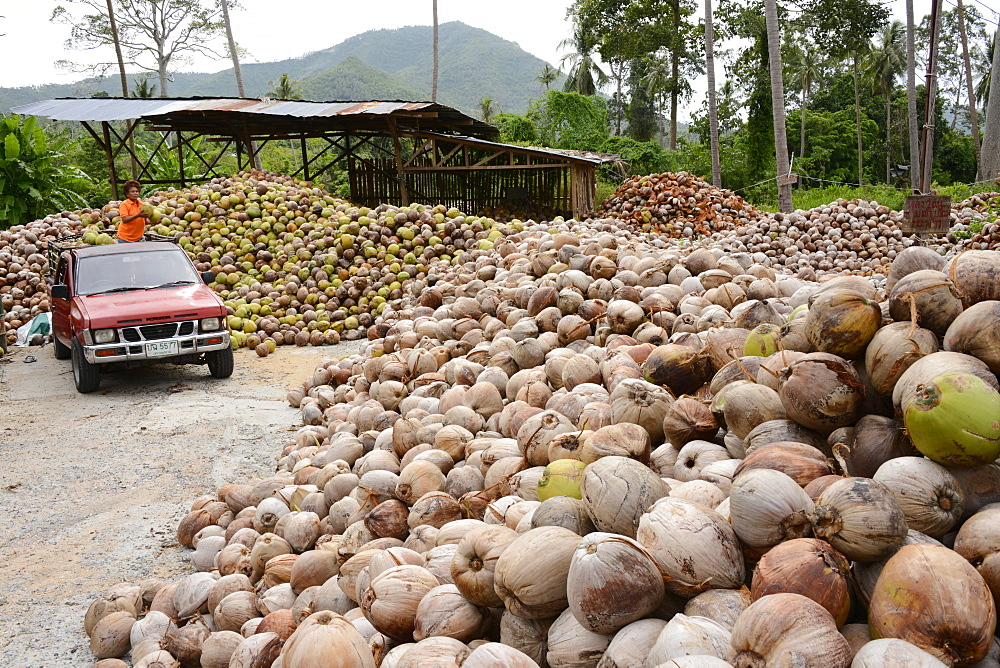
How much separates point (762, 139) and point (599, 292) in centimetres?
2853

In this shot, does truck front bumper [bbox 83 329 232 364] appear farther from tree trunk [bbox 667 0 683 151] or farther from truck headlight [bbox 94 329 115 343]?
tree trunk [bbox 667 0 683 151]

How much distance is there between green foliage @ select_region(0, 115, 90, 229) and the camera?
19188 millimetres

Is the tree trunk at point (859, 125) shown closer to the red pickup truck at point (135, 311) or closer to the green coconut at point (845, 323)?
the red pickup truck at point (135, 311)

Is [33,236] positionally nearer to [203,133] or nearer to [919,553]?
[203,133]

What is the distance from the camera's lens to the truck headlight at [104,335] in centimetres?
868

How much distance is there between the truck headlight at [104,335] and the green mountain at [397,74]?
101m

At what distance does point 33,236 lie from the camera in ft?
49.1

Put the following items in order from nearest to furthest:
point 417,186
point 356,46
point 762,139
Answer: point 417,186, point 762,139, point 356,46

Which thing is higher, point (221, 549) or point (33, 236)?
point (33, 236)

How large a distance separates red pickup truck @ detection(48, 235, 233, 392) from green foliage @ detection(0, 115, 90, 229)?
1130cm

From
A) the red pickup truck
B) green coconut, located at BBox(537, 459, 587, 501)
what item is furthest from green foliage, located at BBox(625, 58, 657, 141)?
green coconut, located at BBox(537, 459, 587, 501)

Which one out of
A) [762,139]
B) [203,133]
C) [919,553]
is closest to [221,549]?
[919,553]

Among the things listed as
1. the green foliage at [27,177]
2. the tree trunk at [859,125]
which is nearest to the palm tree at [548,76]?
the tree trunk at [859,125]

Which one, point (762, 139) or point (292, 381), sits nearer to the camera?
point (292, 381)
